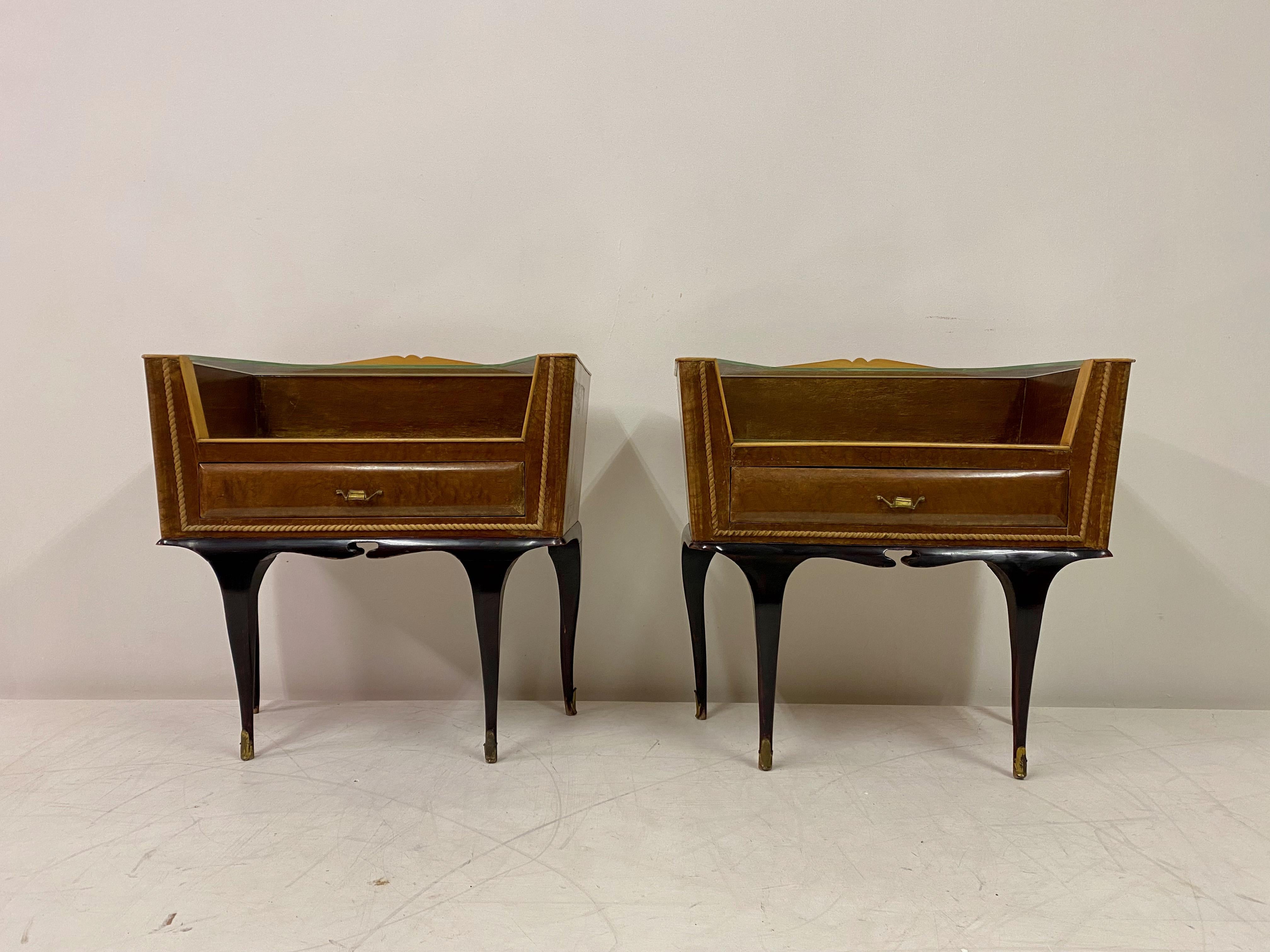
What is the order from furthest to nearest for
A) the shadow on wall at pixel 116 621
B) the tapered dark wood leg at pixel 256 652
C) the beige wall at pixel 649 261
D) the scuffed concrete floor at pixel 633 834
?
the shadow on wall at pixel 116 621
the beige wall at pixel 649 261
the tapered dark wood leg at pixel 256 652
the scuffed concrete floor at pixel 633 834

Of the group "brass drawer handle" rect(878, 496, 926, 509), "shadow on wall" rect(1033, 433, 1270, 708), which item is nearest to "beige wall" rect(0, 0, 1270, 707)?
"shadow on wall" rect(1033, 433, 1270, 708)

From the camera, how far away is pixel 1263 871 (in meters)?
1.31

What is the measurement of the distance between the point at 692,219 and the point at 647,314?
1.01ft

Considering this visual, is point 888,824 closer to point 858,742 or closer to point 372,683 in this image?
point 858,742

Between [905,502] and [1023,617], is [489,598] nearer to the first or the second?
[905,502]

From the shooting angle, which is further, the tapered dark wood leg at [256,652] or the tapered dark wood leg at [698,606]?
the tapered dark wood leg at [698,606]

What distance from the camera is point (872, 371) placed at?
1.89 m

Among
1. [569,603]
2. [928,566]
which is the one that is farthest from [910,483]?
[569,603]

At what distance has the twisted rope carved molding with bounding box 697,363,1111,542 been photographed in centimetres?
153

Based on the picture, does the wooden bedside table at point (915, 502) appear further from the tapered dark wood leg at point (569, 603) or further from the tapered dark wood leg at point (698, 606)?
the tapered dark wood leg at point (569, 603)

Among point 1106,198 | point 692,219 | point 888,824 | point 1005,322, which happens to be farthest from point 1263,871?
point 692,219

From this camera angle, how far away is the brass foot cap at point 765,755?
66.3 inches

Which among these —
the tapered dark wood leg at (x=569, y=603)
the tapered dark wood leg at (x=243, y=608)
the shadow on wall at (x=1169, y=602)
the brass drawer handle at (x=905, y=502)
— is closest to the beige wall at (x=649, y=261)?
the shadow on wall at (x=1169, y=602)

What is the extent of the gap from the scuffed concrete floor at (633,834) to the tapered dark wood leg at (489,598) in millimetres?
222
